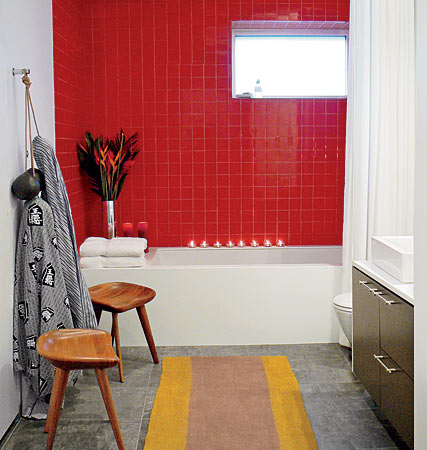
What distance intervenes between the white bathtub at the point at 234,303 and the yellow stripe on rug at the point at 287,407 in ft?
1.13

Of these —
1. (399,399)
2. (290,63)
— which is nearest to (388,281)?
(399,399)

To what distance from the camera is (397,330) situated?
277 centimetres

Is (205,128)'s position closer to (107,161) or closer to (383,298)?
(107,161)

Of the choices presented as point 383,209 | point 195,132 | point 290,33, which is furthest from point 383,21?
point 195,132

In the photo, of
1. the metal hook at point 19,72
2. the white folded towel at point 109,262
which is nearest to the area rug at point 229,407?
the white folded towel at point 109,262

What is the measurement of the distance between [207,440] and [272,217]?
263 centimetres

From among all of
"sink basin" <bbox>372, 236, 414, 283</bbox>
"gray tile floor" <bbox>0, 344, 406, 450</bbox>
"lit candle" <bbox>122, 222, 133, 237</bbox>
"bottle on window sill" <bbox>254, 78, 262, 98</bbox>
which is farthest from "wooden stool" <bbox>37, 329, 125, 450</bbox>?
"bottle on window sill" <bbox>254, 78, 262, 98</bbox>

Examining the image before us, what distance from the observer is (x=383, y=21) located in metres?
3.80

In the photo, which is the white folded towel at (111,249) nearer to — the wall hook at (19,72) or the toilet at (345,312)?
the toilet at (345,312)

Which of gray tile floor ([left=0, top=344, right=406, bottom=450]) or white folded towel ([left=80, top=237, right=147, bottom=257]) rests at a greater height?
white folded towel ([left=80, top=237, right=147, bottom=257])

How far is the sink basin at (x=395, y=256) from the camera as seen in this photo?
2.88 m

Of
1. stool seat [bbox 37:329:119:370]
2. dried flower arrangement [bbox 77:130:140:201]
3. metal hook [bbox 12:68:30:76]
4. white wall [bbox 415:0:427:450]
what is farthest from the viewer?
dried flower arrangement [bbox 77:130:140:201]

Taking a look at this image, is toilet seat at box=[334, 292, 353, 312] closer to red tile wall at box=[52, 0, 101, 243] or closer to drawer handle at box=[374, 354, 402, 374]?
drawer handle at box=[374, 354, 402, 374]

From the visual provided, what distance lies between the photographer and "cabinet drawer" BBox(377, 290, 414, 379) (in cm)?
263
